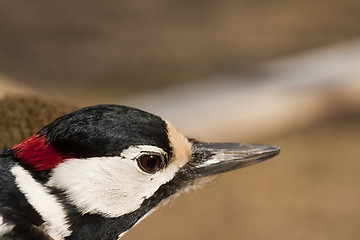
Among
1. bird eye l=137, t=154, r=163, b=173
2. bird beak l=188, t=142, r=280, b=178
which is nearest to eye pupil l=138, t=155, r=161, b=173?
bird eye l=137, t=154, r=163, b=173

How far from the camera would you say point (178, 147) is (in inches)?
71.3

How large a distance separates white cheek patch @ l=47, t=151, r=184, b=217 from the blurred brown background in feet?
1.00

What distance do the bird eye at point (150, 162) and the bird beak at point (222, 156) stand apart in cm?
16

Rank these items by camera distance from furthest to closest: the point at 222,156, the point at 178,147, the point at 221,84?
the point at 221,84 < the point at 222,156 < the point at 178,147

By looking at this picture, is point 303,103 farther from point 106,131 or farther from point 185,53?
point 106,131

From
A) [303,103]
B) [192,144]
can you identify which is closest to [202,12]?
[303,103]

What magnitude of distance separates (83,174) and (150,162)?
0.63 ft

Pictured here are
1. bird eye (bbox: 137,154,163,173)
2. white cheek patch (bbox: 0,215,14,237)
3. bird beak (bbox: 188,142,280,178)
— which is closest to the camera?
white cheek patch (bbox: 0,215,14,237)

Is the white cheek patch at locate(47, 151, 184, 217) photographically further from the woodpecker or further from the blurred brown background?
the blurred brown background

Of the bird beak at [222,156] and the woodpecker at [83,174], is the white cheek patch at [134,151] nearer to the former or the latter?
the woodpecker at [83,174]

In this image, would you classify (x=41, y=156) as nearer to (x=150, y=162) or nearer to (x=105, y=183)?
(x=105, y=183)

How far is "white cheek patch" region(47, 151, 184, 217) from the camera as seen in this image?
1.63 meters

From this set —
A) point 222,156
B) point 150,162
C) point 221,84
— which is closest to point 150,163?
point 150,162

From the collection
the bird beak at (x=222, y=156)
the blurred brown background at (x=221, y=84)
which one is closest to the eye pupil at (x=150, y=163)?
the bird beak at (x=222, y=156)
